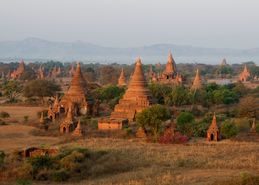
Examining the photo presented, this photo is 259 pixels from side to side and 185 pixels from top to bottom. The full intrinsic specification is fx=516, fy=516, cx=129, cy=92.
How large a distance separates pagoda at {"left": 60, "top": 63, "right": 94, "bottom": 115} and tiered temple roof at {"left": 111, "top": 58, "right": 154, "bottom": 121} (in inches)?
141

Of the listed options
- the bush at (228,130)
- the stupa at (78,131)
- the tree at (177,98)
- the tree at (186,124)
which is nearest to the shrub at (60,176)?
the stupa at (78,131)

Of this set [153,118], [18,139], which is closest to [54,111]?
[18,139]

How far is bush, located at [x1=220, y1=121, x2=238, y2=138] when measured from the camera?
32.7 m

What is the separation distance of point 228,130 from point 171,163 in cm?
1070

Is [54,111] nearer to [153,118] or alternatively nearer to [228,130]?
[153,118]

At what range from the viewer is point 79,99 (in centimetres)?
4409

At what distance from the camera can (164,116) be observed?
3344cm

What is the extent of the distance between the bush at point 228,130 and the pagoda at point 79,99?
14.5m

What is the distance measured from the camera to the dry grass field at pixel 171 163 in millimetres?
19206

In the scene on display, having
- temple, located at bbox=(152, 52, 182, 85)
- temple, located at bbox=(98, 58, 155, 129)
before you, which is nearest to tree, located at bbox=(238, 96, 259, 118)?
temple, located at bbox=(98, 58, 155, 129)

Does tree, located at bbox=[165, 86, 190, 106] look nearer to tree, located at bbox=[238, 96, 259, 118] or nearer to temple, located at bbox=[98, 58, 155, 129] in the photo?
temple, located at bbox=[98, 58, 155, 129]

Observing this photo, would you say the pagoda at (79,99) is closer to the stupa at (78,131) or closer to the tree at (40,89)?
the stupa at (78,131)

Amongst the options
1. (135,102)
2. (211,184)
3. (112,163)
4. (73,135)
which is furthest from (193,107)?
(211,184)

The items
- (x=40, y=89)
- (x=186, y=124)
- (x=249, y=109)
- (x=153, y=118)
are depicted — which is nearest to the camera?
(x=153, y=118)
